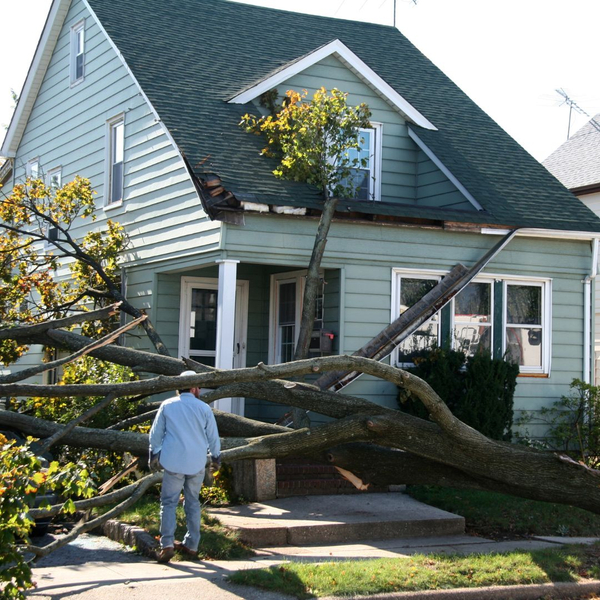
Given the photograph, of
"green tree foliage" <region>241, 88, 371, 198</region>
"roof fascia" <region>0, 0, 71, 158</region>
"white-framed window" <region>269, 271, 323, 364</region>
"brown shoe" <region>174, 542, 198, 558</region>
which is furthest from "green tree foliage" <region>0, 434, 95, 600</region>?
"roof fascia" <region>0, 0, 71, 158</region>

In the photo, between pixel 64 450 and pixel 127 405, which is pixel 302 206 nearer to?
pixel 127 405

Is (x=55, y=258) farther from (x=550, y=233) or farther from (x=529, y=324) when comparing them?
(x=550, y=233)

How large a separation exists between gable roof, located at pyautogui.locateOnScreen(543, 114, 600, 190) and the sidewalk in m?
14.6

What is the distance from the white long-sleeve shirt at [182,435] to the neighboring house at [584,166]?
15251 mm

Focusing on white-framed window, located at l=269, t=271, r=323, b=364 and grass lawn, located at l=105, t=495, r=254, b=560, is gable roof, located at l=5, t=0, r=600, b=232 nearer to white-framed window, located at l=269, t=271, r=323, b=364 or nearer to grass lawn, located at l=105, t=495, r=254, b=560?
white-framed window, located at l=269, t=271, r=323, b=364

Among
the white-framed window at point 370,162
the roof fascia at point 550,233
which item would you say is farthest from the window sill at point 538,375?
the white-framed window at point 370,162

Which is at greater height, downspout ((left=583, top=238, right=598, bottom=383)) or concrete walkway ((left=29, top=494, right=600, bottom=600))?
downspout ((left=583, top=238, right=598, bottom=383))

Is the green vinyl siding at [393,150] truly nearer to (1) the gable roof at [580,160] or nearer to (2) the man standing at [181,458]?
(2) the man standing at [181,458]

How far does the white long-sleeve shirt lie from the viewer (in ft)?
25.1

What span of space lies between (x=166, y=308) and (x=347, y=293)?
326 centimetres

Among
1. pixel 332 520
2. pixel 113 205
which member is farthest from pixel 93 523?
pixel 113 205

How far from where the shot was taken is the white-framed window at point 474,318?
1348 centimetres

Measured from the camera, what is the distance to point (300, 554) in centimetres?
827

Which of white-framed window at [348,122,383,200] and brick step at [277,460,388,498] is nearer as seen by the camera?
brick step at [277,460,388,498]
